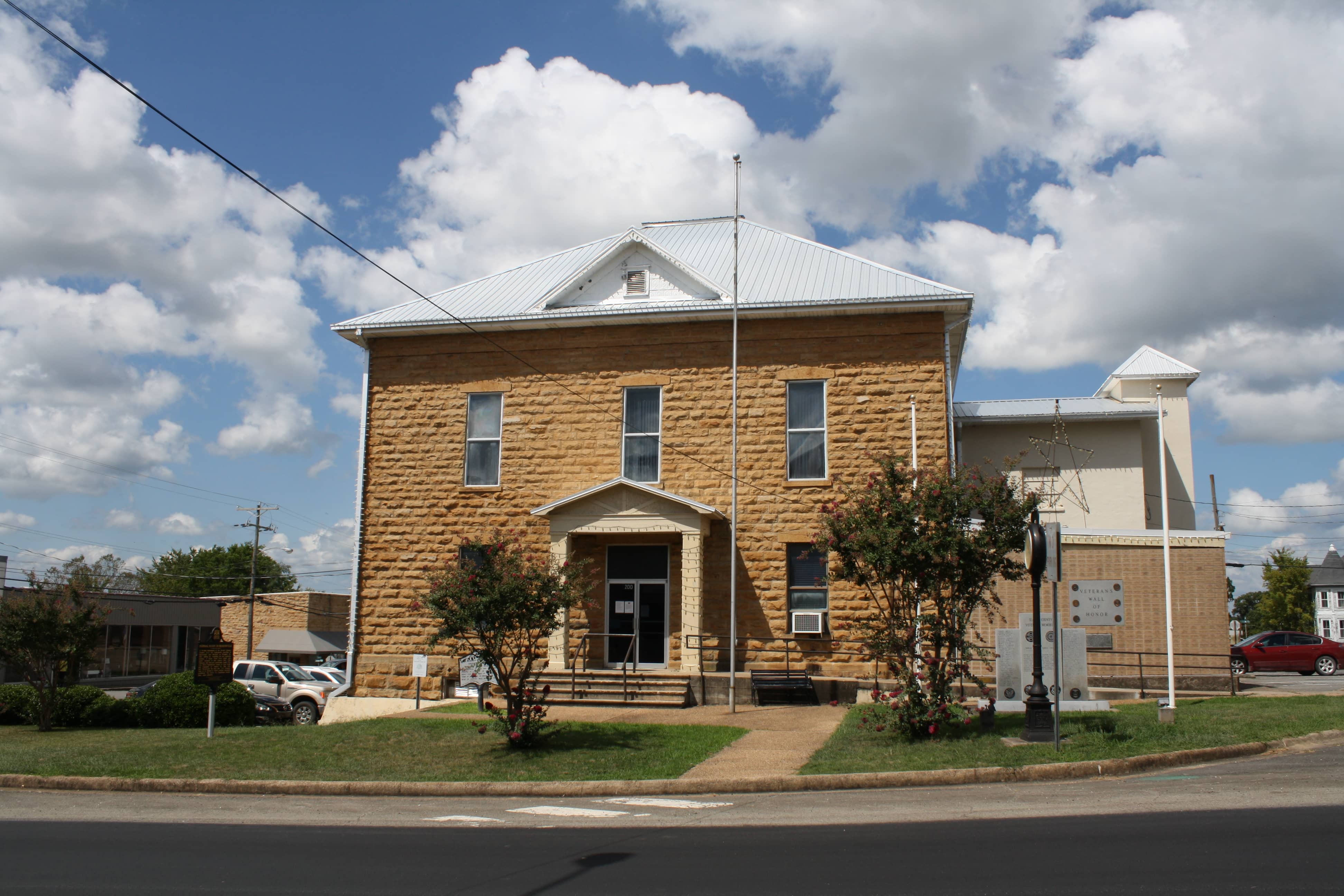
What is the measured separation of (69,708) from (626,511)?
12572 mm

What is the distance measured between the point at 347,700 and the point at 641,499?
26.4ft

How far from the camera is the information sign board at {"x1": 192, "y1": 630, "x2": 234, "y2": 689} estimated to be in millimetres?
18109

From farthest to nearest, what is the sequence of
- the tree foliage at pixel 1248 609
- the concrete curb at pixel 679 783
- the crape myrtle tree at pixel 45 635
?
the tree foliage at pixel 1248 609 < the crape myrtle tree at pixel 45 635 < the concrete curb at pixel 679 783

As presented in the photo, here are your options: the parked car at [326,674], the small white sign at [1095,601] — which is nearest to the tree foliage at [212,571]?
the parked car at [326,674]

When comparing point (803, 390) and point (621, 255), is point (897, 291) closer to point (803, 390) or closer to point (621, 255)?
point (803, 390)

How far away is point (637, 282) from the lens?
23.1 meters

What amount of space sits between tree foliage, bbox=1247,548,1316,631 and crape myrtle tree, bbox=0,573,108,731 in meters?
56.9

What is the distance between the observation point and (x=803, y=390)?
72.0ft

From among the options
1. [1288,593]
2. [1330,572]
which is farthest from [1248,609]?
[1288,593]

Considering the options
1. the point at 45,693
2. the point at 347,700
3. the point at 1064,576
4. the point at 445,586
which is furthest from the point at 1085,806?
the point at 45,693

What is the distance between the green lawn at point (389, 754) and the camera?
13344mm

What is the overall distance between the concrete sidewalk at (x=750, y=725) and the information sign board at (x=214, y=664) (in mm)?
3238

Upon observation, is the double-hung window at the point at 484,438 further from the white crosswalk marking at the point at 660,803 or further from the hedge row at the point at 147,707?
the white crosswalk marking at the point at 660,803

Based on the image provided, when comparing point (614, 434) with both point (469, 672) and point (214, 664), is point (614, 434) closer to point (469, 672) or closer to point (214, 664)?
point (469, 672)
